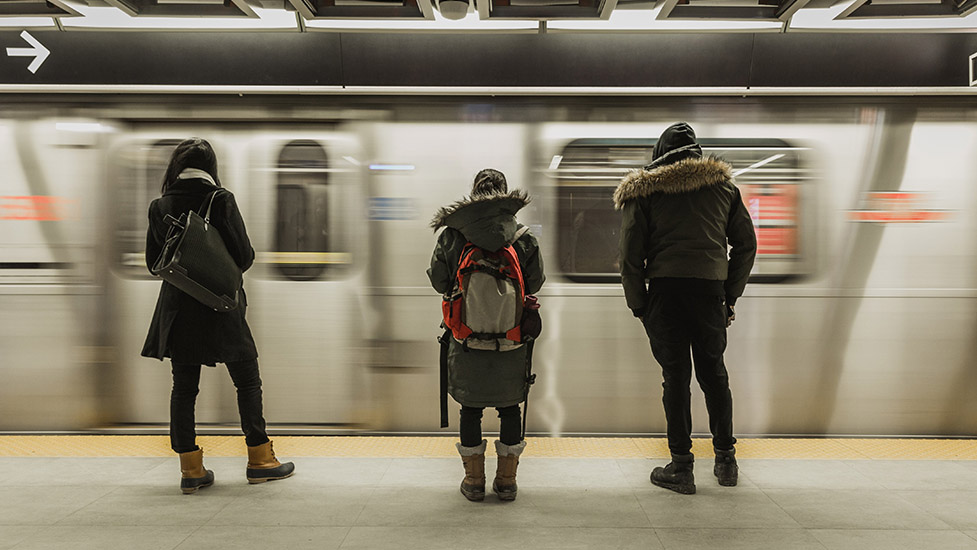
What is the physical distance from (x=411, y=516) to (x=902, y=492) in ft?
7.33

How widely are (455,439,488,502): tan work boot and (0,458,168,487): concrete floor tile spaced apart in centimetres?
162

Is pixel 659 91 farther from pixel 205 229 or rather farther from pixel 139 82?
pixel 139 82

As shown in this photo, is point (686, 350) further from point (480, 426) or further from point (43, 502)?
point (43, 502)

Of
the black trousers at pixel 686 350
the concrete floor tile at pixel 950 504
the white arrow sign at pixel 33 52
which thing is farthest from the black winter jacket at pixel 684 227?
the white arrow sign at pixel 33 52

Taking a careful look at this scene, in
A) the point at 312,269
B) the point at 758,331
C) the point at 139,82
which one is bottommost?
the point at 758,331

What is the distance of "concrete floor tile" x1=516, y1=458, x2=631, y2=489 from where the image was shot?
3281 mm

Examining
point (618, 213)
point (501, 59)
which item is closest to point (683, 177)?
point (618, 213)

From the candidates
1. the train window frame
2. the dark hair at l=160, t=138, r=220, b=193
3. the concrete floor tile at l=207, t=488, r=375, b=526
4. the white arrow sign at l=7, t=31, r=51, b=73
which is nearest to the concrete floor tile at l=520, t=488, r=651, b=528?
the concrete floor tile at l=207, t=488, r=375, b=526

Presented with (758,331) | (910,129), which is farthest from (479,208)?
(910,129)

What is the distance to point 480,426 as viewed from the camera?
9.98ft

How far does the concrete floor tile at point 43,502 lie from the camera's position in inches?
112

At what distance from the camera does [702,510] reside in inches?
116

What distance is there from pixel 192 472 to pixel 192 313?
0.74 metres

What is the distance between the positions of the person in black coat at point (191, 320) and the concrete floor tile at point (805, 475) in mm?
2515
